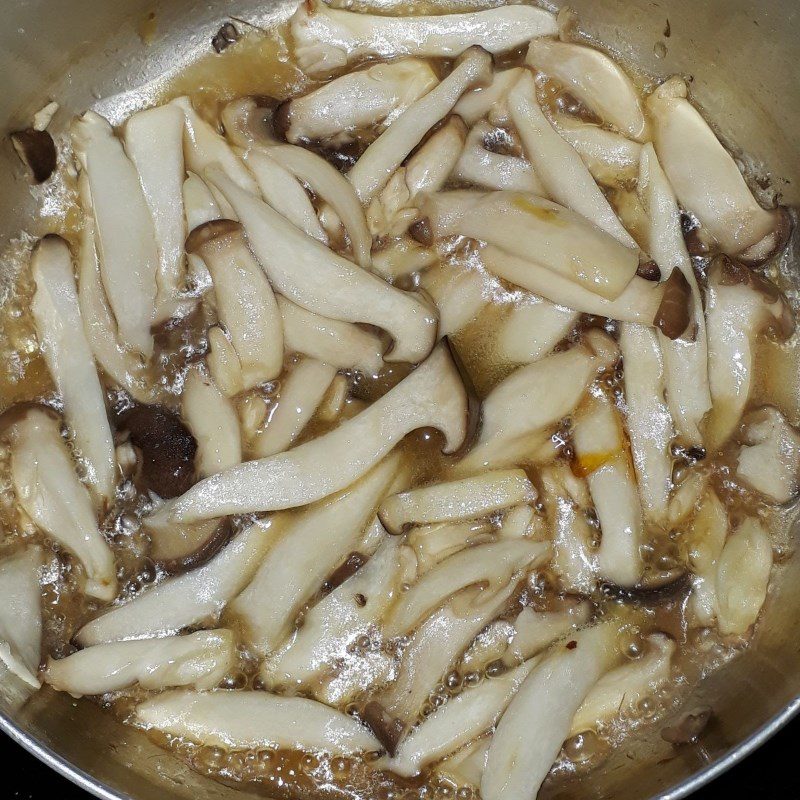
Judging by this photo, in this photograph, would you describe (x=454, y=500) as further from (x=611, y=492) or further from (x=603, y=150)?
(x=603, y=150)

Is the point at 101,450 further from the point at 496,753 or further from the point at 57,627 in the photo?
the point at 496,753

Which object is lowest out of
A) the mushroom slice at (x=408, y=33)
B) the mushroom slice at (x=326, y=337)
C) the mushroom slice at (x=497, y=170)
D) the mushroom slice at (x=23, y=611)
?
the mushroom slice at (x=23, y=611)

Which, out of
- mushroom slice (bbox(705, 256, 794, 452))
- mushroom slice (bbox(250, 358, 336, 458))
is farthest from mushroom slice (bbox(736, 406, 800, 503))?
mushroom slice (bbox(250, 358, 336, 458))

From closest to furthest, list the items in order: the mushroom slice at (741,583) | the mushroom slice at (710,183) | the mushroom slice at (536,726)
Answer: the mushroom slice at (536,726) → the mushroom slice at (741,583) → the mushroom slice at (710,183)

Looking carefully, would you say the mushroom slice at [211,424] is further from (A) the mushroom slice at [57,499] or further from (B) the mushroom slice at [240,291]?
(A) the mushroom slice at [57,499]

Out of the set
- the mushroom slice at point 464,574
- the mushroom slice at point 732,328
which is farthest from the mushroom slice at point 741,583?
the mushroom slice at point 464,574

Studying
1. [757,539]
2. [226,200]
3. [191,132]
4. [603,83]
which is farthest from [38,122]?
[757,539]

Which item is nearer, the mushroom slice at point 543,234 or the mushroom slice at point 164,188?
the mushroom slice at point 543,234
